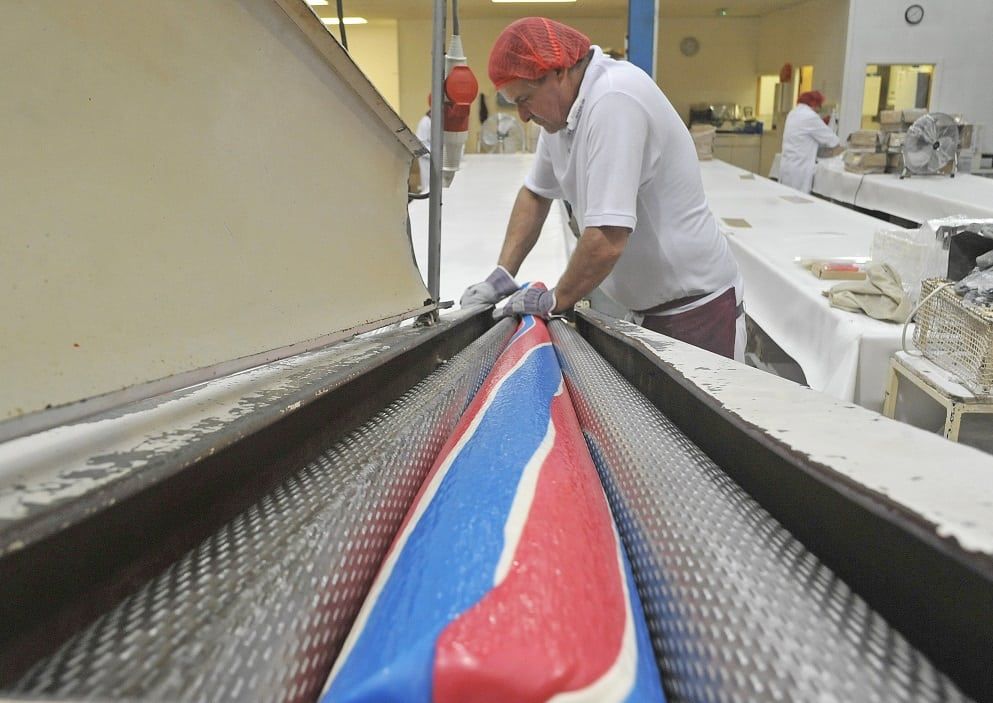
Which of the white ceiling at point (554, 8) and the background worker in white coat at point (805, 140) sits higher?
the white ceiling at point (554, 8)

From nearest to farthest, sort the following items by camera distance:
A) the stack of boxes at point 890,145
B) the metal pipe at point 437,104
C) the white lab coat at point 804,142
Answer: the metal pipe at point 437,104, the stack of boxes at point 890,145, the white lab coat at point 804,142

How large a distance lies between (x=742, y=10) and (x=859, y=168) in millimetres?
6207

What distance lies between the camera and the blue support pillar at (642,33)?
10.6 ft

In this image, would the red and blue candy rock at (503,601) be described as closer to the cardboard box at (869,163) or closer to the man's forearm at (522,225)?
the man's forearm at (522,225)

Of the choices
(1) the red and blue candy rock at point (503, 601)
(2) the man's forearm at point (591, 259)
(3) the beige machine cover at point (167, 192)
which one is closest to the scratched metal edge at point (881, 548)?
(1) the red and blue candy rock at point (503, 601)

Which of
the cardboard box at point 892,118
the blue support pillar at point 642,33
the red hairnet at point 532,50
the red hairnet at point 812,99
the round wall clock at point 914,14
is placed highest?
the round wall clock at point 914,14

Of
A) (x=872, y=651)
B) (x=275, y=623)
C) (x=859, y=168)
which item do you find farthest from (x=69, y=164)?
(x=859, y=168)

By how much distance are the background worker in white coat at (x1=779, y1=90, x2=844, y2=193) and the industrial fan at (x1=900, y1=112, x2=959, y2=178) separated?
5.69 ft

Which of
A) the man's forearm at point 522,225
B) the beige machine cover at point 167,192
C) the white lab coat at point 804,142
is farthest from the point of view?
the white lab coat at point 804,142

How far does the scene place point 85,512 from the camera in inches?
16.6

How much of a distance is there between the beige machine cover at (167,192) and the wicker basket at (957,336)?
1.34m

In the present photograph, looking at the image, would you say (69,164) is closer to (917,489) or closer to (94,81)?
(94,81)

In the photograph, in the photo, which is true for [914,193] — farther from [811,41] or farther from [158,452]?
[811,41]

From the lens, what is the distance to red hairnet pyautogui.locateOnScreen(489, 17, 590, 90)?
1635mm
